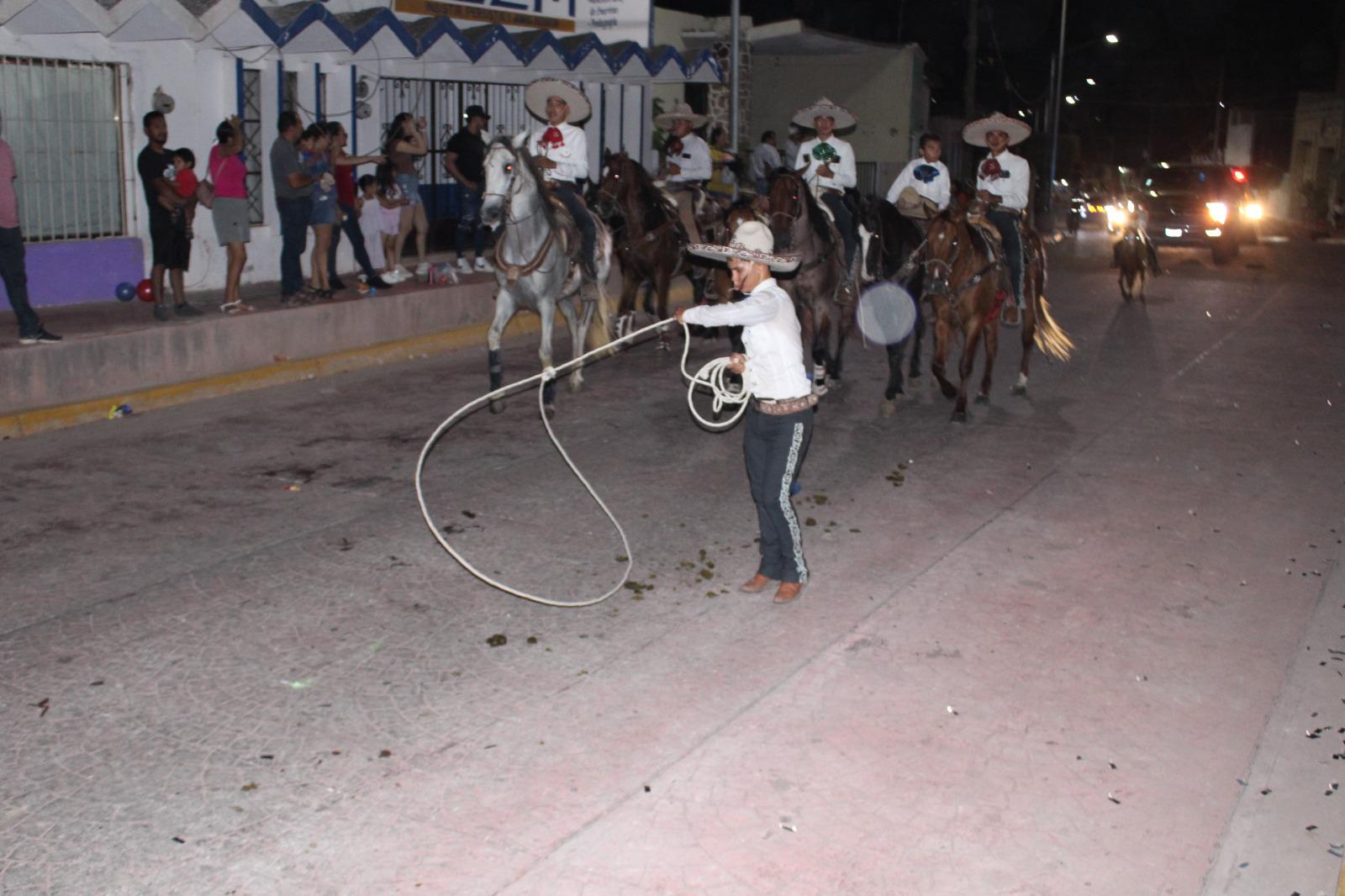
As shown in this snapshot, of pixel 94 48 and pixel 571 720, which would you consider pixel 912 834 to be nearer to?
pixel 571 720

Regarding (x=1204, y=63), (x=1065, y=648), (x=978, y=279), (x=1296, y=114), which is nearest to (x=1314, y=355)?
(x=978, y=279)

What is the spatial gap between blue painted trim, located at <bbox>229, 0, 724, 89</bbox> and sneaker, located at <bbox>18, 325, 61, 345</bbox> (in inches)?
176

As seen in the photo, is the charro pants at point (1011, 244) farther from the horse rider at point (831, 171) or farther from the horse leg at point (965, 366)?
the horse rider at point (831, 171)

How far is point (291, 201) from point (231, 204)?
0.78 metres

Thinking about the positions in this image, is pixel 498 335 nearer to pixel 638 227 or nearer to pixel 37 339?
pixel 638 227

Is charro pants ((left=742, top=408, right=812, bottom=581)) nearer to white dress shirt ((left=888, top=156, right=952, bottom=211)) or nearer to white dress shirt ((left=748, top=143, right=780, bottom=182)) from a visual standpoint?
white dress shirt ((left=888, top=156, right=952, bottom=211))

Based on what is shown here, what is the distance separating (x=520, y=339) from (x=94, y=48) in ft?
18.3

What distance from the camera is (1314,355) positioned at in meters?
15.6

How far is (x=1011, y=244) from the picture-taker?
1210cm

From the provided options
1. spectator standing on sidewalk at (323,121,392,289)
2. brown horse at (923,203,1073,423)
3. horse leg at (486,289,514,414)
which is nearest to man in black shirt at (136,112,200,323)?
spectator standing on sidewalk at (323,121,392,289)

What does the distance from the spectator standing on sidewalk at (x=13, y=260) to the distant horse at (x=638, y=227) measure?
563 cm

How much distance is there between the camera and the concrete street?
180 inches

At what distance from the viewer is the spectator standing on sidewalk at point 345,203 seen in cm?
1535

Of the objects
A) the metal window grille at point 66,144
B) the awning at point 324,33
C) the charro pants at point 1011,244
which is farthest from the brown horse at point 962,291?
the metal window grille at point 66,144
